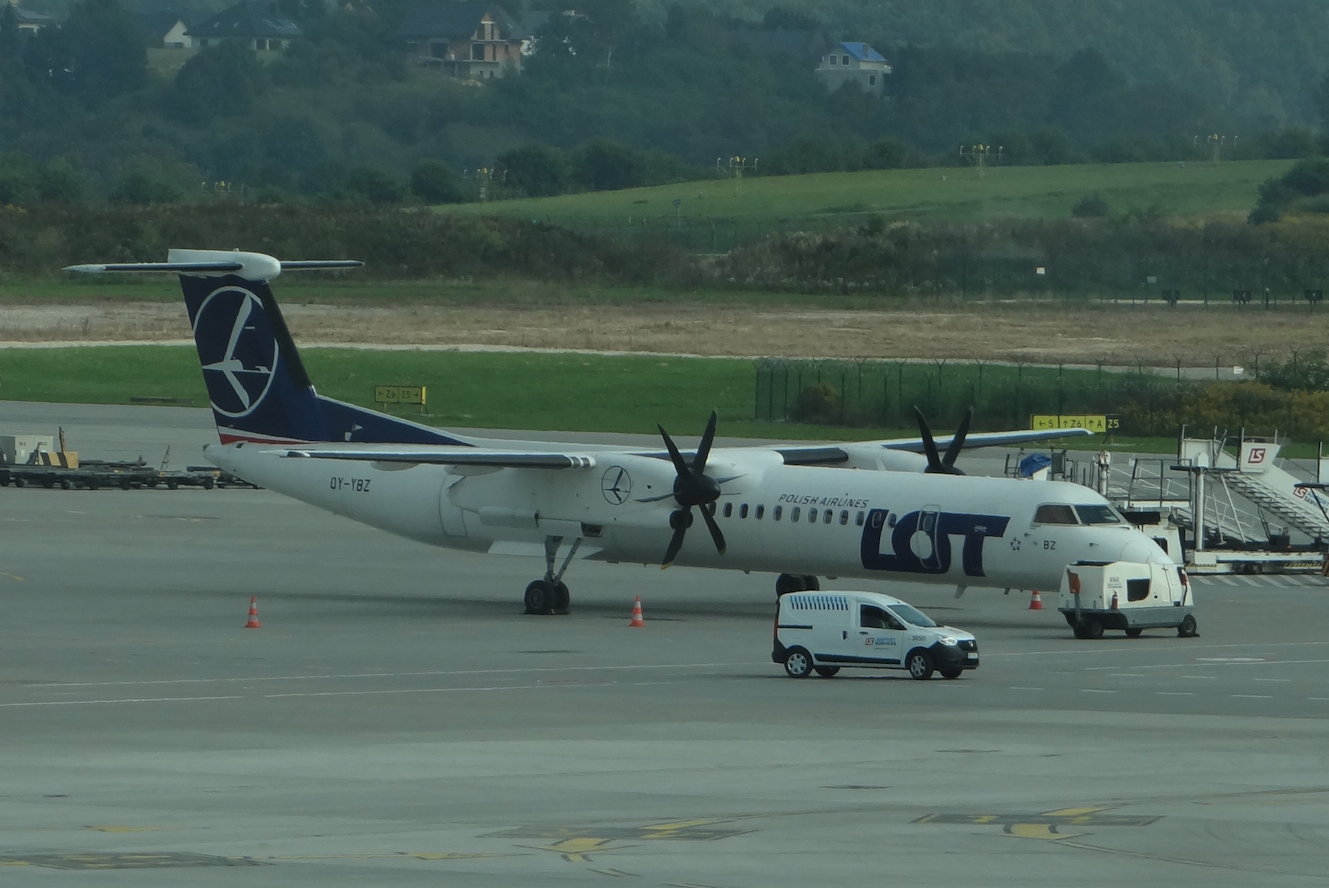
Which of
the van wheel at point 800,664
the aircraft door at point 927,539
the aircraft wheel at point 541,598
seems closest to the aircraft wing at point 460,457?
the aircraft wheel at point 541,598

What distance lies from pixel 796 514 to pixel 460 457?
19.5 ft

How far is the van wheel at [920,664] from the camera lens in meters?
30.2

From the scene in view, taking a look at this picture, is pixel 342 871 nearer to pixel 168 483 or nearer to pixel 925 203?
pixel 168 483

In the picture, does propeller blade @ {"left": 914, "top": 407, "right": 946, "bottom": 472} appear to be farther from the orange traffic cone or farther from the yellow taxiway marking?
the yellow taxiway marking

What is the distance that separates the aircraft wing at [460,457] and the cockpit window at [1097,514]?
8.87 meters

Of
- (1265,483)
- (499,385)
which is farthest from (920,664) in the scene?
(499,385)

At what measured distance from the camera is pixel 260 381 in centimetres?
4269

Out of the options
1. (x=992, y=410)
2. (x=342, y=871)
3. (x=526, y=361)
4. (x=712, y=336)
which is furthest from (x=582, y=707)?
(x=712, y=336)

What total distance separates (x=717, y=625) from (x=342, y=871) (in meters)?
22.7

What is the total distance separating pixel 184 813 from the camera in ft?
61.7

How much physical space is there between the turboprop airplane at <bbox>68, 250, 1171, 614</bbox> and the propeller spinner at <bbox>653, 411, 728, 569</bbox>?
0.04m

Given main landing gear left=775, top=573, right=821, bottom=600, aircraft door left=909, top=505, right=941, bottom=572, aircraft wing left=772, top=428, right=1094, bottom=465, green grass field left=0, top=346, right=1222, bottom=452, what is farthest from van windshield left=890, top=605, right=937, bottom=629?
green grass field left=0, top=346, right=1222, bottom=452

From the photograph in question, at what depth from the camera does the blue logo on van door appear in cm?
3594

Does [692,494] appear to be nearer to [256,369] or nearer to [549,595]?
[549,595]
